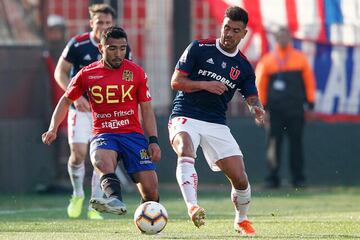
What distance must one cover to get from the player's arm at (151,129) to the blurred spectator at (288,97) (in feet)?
26.8

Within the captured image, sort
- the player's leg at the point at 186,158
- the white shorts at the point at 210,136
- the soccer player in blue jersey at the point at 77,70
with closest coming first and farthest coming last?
the player's leg at the point at 186,158
the white shorts at the point at 210,136
the soccer player in blue jersey at the point at 77,70

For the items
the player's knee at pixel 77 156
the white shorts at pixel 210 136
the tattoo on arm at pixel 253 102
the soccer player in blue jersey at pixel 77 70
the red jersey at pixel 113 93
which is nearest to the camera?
the red jersey at pixel 113 93

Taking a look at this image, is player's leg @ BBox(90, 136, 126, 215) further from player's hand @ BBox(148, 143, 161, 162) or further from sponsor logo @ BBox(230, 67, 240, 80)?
sponsor logo @ BBox(230, 67, 240, 80)

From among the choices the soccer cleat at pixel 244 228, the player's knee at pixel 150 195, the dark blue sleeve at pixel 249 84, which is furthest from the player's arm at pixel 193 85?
the soccer cleat at pixel 244 228

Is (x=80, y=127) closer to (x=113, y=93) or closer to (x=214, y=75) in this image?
(x=113, y=93)

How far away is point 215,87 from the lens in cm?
1118

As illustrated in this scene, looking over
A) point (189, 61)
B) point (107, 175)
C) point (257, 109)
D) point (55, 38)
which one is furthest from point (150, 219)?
point (55, 38)

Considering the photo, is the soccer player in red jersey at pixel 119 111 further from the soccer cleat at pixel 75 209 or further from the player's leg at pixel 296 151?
the player's leg at pixel 296 151

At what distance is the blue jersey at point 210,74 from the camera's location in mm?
11414

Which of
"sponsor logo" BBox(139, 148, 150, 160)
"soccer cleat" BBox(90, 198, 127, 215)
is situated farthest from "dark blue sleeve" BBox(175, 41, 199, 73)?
"soccer cleat" BBox(90, 198, 127, 215)

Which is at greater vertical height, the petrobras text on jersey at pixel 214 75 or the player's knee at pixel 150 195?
the petrobras text on jersey at pixel 214 75

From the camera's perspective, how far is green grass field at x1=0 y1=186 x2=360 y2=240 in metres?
11.0

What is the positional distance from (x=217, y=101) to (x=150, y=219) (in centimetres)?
173

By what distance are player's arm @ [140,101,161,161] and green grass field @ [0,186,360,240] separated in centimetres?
77
